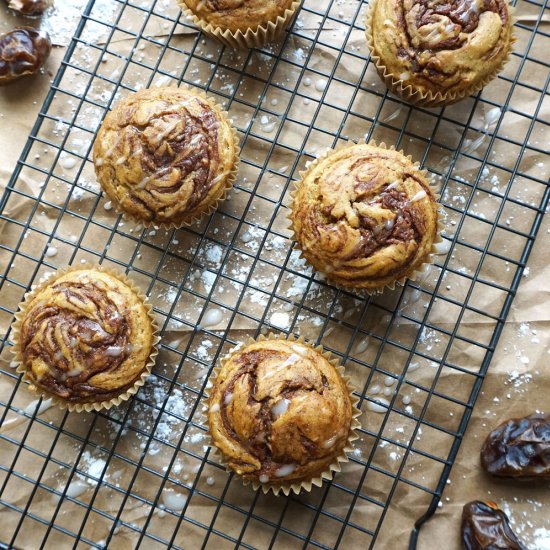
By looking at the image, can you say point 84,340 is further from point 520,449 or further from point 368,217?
point 520,449

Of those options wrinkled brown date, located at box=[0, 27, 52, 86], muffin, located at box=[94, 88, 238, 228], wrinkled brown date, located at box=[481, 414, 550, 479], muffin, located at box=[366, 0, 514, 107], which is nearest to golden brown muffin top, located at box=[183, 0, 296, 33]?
muffin, located at box=[94, 88, 238, 228]

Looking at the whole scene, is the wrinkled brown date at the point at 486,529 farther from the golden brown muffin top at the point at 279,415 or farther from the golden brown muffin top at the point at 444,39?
the golden brown muffin top at the point at 444,39

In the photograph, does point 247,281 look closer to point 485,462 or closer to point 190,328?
point 190,328

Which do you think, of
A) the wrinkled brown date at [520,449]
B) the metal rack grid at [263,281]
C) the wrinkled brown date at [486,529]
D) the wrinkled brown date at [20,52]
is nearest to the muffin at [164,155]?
the metal rack grid at [263,281]

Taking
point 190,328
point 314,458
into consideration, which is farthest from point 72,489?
point 314,458

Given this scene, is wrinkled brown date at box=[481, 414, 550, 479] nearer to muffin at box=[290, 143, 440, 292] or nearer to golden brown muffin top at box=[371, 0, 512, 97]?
muffin at box=[290, 143, 440, 292]
